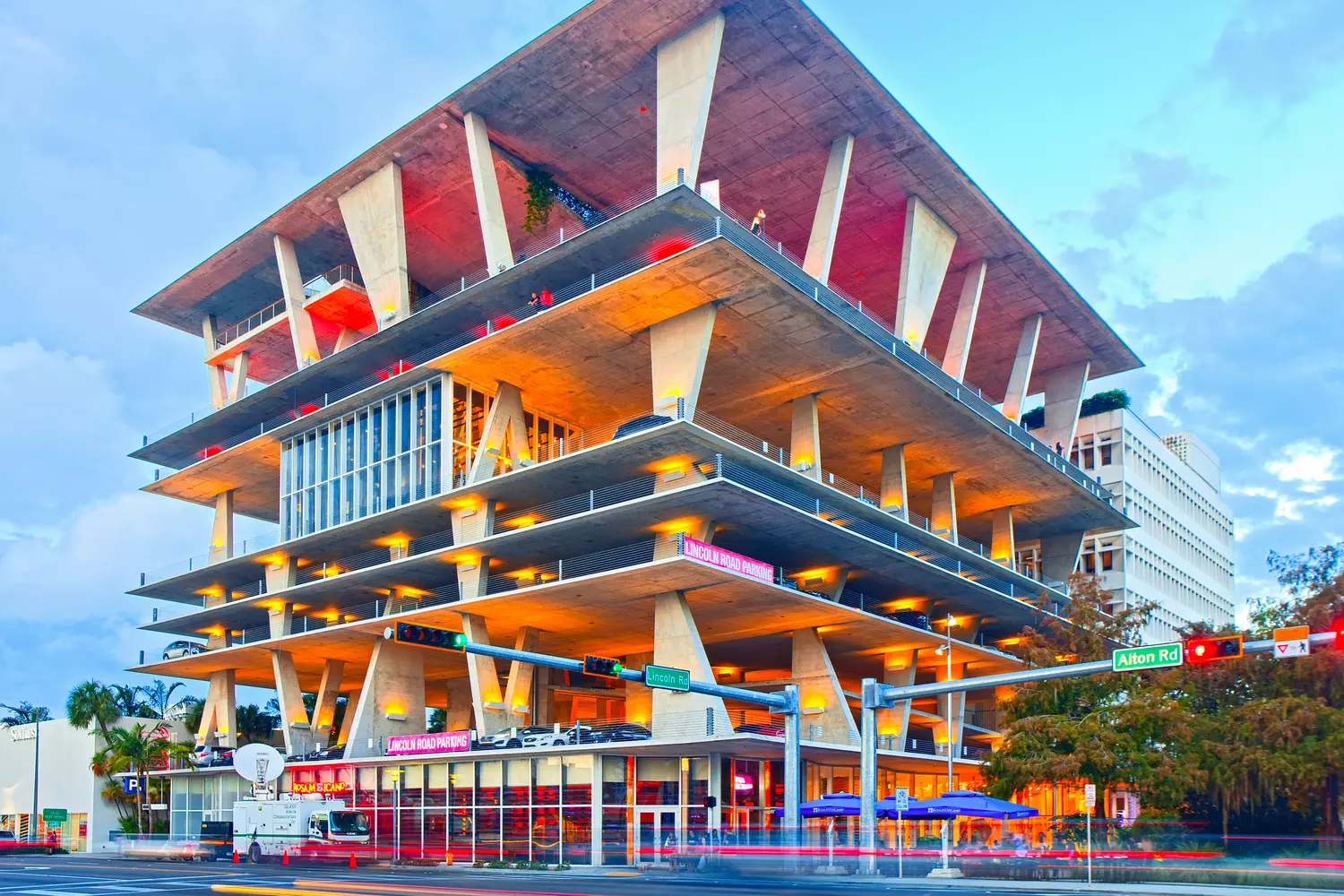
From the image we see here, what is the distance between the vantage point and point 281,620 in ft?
231

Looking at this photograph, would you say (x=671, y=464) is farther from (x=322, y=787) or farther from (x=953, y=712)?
(x=953, y=712)

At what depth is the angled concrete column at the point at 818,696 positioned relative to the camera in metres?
55.3

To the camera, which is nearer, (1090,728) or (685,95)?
(1090,728)

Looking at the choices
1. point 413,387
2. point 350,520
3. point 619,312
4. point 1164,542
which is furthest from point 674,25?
point 1164,542

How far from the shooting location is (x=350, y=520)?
2478 inches

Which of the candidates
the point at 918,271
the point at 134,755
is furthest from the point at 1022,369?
the point at 134,755

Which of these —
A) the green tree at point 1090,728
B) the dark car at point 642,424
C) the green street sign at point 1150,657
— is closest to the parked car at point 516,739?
the dark car at point 642,424

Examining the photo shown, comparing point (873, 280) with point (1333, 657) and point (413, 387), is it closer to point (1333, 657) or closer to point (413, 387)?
point (413, 387)

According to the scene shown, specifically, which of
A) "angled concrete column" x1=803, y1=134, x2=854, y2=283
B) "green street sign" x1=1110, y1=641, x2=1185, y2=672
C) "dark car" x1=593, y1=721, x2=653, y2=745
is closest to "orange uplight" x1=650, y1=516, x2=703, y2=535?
"dark car" x1=593, y1=721, x2=653, y2=745

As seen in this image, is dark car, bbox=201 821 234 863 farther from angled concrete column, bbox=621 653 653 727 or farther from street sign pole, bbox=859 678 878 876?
street sign pole, bbox=859 678 878 876

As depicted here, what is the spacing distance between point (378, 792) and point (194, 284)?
3241 cm

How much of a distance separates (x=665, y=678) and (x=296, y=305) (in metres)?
41.2

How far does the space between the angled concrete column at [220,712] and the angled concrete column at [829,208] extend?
1848 inches

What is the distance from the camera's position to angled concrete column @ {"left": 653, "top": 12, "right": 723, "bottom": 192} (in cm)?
4853
